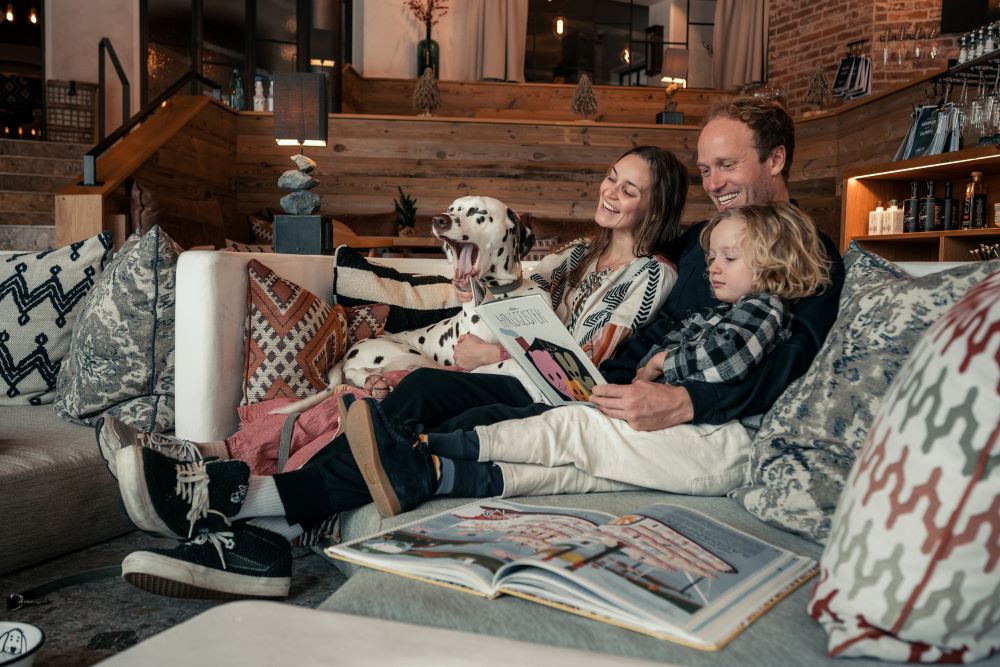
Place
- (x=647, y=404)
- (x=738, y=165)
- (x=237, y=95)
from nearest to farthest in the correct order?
(x=647, y=404) < (x=738, y=165) < (x=237, y=95)

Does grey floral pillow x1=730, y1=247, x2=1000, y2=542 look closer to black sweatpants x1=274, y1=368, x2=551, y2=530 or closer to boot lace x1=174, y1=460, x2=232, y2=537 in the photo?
black sweatpants x1=274, y1=368, x2=551, y2=530

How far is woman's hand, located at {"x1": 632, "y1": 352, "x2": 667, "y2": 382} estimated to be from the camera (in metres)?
1.94

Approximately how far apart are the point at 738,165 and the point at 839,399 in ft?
3.33

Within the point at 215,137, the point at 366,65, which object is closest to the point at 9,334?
the point at 215,137

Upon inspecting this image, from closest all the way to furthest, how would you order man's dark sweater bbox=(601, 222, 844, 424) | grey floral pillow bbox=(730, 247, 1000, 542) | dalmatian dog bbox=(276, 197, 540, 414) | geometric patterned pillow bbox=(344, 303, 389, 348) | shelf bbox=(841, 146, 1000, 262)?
grey floral pillow bbox=(730, 247, 1000, 542) → man's dark sweater bbox=(601, 222, 844, 424) → dalmatian dog bbox=(276, 197, 540, 414) → geometric patterned pillow bbox=(344, 303, 389, 348) → shelf bbox=(841, 146, 1000, 262)

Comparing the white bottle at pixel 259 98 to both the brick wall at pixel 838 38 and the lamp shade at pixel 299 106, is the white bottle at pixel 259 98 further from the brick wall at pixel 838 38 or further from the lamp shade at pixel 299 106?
the lamp shade at pixel 299 106

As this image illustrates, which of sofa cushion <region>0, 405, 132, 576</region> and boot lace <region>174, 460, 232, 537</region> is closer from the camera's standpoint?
boot lace <region>174, 460, 232, 537</region>

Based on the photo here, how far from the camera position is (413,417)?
1.96 meters

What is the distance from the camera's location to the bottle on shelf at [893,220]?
5.96 meters

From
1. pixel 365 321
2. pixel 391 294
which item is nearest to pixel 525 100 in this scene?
pixel 391 294

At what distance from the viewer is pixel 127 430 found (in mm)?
1831

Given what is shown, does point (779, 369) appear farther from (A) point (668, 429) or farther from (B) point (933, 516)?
(B) point (933, 516)

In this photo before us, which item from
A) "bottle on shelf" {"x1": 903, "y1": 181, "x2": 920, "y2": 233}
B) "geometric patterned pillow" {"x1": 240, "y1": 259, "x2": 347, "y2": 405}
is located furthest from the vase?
"geometric patterned pillow" {"x1": 240, "y1": 259, "x2": 347, "y2": 405}

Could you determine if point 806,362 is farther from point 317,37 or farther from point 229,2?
point 229,2
